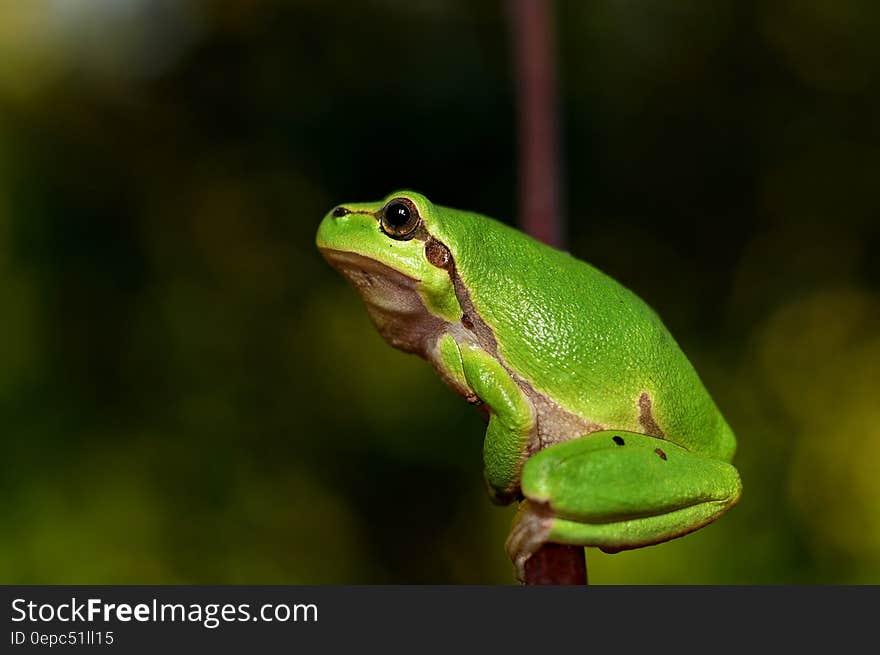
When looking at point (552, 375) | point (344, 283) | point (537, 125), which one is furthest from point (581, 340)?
point (344, 283)

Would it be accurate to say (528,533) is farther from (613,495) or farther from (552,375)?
(552,375)

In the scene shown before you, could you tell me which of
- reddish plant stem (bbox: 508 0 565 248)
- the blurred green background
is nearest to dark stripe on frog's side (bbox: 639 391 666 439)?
reddish plant stem (bbox: 508 0 565 248)

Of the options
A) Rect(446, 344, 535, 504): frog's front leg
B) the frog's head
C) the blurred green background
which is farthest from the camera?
the blurred green background

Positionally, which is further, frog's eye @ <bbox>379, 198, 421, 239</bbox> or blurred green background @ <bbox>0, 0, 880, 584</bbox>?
blurred green background @ <bbox>0, 0, 880, 584</bbox>

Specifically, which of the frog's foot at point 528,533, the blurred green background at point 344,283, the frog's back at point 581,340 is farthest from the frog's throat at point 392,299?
the blurred green background at point 344,283

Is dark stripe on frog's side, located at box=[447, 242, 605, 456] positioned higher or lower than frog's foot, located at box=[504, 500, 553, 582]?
higher

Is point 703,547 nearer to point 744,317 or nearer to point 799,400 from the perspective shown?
point 799,400

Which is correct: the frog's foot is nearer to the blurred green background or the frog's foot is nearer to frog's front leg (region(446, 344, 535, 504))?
frog's front leg (region(446, 344, 535, 504))
